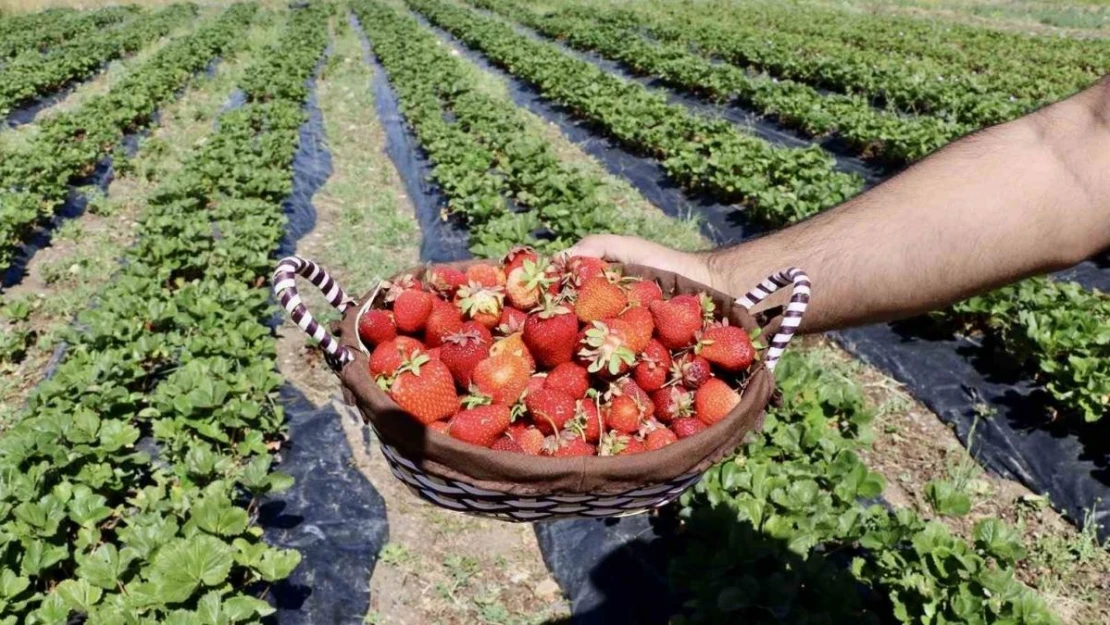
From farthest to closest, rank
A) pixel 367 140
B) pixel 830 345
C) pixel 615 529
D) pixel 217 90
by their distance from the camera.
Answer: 1. pixel 217 90
2. pixel 367 140
3. pixel 830 345
4. pixel 615 529

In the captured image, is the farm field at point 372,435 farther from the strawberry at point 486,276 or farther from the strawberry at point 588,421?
the strawberry at point 486,276

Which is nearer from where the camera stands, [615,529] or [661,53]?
[615,529]

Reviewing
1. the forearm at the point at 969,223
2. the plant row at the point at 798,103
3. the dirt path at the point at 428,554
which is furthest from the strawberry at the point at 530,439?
the plant row at the point at 798,103

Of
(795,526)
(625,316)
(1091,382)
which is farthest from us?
(1091,382)

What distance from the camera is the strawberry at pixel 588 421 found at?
1.58 metres

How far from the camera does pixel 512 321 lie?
1.83m

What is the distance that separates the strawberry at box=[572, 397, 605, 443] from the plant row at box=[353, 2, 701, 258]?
349 centimetres

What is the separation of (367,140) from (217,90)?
4793 millimetres

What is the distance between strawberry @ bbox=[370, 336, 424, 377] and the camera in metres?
1.66

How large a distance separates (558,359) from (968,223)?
1078 mm

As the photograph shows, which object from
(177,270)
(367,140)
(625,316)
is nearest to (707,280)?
(625,316)

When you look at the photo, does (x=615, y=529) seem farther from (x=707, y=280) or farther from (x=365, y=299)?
(x=365, y=299)

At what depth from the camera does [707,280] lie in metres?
2.32

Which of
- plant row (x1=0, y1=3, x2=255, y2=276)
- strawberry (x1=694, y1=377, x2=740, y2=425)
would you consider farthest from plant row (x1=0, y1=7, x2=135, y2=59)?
strawberry (x1=694, y1=377, x2=740, y2=425)
